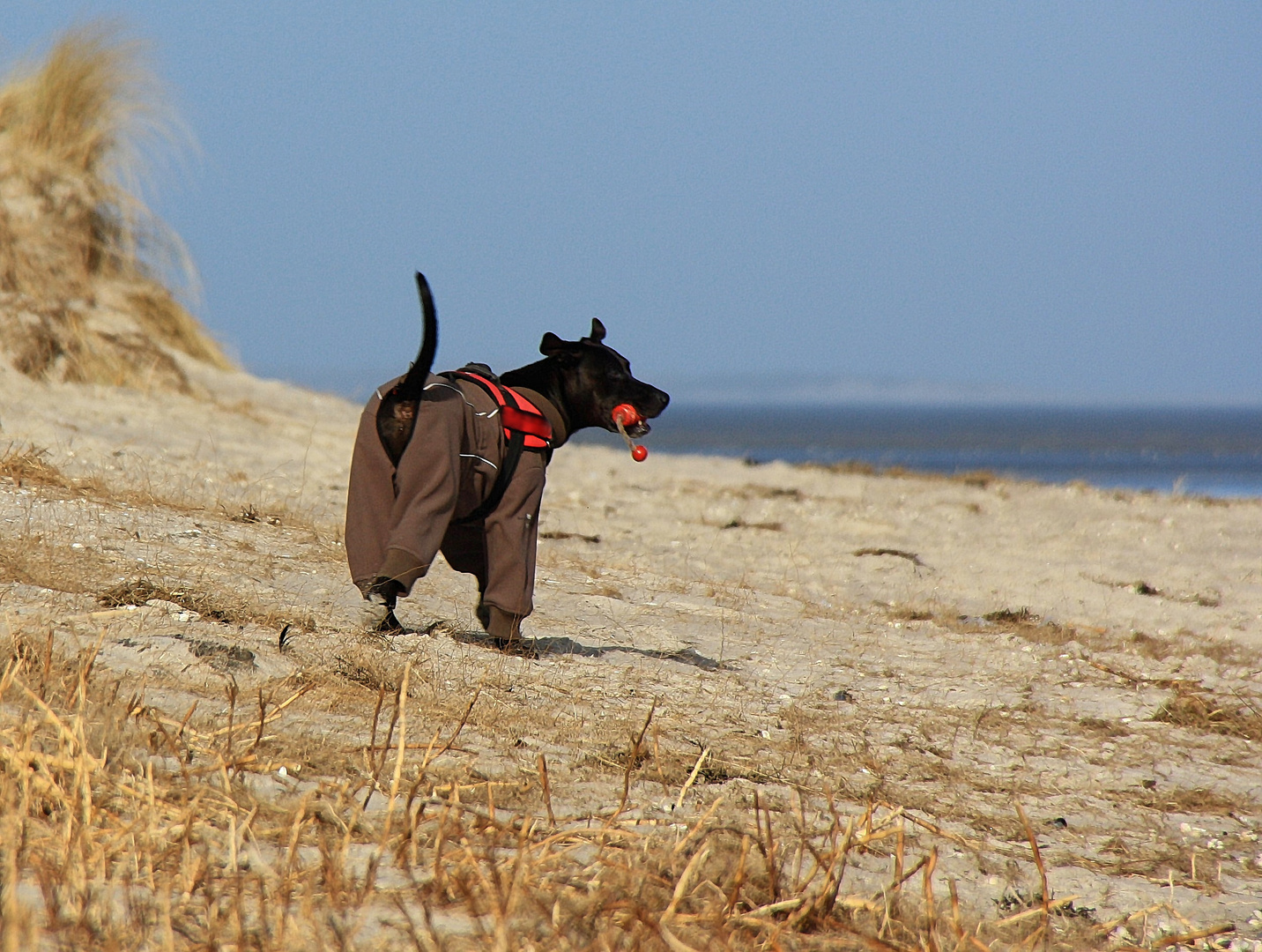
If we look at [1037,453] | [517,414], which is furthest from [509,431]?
[1037,453]

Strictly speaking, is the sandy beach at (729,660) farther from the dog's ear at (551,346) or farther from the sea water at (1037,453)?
the sea water at (1037,453)

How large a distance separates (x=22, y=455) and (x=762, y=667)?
13.1ft

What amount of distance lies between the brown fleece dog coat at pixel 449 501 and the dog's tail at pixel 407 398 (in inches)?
1.2

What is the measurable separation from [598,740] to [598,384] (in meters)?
1.55

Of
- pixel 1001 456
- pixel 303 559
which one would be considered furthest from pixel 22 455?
pixel 1001 456

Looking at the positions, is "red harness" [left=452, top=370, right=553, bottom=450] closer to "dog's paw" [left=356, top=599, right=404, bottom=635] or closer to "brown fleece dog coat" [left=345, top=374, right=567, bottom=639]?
"brown fleece dog coat" [left=345, top=374, right=567, bottom=639]

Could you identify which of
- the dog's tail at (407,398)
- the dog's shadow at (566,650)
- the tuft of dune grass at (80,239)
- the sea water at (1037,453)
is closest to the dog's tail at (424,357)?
the dog's tail at (407,398)

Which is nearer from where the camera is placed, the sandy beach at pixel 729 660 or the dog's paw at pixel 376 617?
the sandy beach at pixel 729 660

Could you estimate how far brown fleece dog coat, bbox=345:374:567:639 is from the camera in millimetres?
3926

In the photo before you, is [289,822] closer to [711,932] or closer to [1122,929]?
[711,932]

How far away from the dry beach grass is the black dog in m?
0.29

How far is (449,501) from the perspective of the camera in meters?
3.96

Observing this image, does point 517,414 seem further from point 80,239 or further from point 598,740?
point 80,239

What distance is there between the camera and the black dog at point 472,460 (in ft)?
12.9
